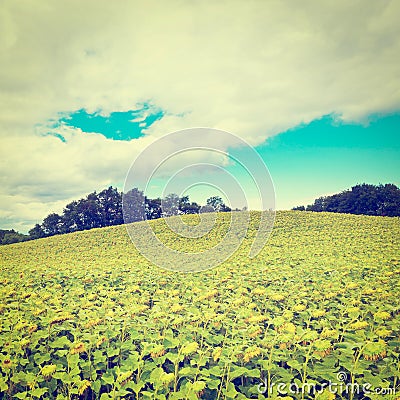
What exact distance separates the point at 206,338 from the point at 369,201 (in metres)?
39.4

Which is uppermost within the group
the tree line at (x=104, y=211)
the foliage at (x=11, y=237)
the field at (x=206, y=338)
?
the tree line at (x=104, y=211)

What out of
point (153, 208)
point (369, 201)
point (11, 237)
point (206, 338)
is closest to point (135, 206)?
point (153, 208)

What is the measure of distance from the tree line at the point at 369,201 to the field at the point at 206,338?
33.9 metres

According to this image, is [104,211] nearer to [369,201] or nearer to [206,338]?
[369,201]

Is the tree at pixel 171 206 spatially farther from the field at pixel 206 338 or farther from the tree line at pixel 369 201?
the field at pixel 206 338

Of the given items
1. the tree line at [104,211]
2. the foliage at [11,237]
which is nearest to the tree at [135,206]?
the tree line at [104,211]

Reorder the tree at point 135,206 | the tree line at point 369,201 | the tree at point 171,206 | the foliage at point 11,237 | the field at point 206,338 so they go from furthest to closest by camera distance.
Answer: the tree at point 135,206, the tree line at point 369,201, the tree at point 171,206, the foliage at point 11,237, the field at point 206,338

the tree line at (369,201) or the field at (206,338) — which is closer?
the field at (206,338)

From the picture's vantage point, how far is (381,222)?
19797 millimetres

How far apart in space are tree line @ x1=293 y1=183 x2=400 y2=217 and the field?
33.9 meters

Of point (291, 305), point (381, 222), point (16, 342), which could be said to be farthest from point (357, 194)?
point (16, 342)

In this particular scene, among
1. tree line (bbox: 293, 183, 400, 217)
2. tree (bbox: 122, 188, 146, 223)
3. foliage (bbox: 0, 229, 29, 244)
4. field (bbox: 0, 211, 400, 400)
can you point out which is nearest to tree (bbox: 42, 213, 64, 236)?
foliage (bbox: 0, 229, 29, 244)

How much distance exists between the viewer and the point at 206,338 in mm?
3506

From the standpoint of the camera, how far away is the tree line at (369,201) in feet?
121
